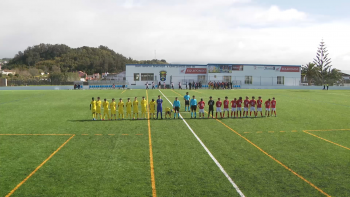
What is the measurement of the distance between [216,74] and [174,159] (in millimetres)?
62484

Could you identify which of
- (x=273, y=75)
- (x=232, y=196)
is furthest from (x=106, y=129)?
(x=273, y=75)

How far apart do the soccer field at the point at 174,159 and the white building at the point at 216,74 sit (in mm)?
52452

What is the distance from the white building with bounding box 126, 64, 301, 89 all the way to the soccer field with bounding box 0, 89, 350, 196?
52452 mm

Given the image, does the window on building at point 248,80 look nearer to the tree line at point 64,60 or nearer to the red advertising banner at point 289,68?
the red advertising banner at point 289,68

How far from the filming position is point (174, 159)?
1027cm

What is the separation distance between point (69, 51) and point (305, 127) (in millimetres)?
156902

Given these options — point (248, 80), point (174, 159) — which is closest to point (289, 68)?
point (248, 80)

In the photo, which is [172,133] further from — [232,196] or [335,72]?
[335,72]

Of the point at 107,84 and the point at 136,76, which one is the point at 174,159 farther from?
the point at 136,76

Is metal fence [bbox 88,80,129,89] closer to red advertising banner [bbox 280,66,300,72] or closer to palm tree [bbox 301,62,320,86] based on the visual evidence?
red advertising banner [bbox 280,66,300,72]

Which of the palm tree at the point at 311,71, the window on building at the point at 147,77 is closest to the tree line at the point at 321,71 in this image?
the palm tree at the point at 311,71

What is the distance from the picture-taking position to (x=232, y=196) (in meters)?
7.21

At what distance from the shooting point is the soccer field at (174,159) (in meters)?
7.77

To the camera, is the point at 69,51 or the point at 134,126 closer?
the point at 134,126
